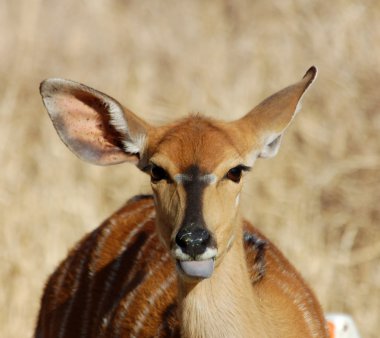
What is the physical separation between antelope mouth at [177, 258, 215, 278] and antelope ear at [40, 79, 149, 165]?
0.55 m

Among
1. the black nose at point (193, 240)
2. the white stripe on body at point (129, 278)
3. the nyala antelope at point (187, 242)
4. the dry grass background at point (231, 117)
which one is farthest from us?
the dry grass background at point (231, 117)

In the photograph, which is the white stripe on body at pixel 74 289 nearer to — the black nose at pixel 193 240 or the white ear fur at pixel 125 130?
the white ear fur at pixel 125 130

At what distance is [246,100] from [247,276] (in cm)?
371

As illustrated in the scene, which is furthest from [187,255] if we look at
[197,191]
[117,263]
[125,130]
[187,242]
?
[117,263]

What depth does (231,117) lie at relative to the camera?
696cm

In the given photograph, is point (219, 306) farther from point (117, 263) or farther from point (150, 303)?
point (117, 263)

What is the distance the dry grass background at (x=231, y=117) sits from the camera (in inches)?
239

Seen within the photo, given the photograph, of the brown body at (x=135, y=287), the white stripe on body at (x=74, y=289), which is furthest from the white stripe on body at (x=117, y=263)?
the white stripe on body at (x=74, y=289)

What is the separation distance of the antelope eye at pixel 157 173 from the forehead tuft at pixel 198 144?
0.05 metres

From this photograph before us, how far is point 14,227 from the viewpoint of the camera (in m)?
6.17

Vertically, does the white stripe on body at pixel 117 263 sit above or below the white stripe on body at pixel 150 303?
above

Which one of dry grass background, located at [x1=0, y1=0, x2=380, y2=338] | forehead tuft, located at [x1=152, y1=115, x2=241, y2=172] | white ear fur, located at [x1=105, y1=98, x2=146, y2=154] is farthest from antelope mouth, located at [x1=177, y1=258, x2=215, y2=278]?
dry grass background, located at [x1=0, y1=0, x2=380, y2=338]

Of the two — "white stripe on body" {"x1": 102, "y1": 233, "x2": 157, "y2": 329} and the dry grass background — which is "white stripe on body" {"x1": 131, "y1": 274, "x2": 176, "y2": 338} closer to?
"white stripe on body" {"x1": 102, "y1": 233, "x2": 157, "y2": 329}

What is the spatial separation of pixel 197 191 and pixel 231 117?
3.64 meters
